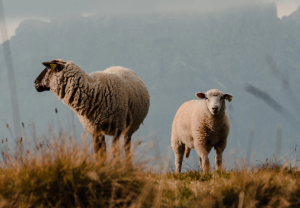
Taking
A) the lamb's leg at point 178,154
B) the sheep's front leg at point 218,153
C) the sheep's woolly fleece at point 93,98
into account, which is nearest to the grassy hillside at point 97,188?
the sheep's woolly fleece at point 93,98

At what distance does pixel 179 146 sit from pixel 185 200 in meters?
4.62

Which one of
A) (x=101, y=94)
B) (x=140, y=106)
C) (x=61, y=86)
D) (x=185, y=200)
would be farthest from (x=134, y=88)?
(x=185, y=200)

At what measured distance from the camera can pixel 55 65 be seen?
6.68m

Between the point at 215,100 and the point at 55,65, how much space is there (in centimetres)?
324

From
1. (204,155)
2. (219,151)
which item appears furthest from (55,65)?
(219,151)

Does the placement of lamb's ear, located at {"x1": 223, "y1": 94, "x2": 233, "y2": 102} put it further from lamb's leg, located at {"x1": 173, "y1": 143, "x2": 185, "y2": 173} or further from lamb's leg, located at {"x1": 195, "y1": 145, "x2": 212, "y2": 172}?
lamb's leg, located at {"x1": 173, "y1": 143, "x2": 185, "y2": 173}

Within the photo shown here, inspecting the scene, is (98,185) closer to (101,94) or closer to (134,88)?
(101,94)

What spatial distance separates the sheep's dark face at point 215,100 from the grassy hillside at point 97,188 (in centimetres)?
260

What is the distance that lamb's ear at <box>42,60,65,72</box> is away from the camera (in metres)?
6.65

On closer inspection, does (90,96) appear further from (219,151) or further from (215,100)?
(219,151)

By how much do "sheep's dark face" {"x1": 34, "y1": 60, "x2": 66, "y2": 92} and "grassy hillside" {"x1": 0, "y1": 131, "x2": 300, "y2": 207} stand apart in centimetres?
283

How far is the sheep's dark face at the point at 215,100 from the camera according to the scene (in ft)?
22.0

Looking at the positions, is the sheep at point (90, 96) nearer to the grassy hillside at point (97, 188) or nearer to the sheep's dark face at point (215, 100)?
the sheep's dark face at point (215, 100)

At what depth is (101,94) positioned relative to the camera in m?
6.82
